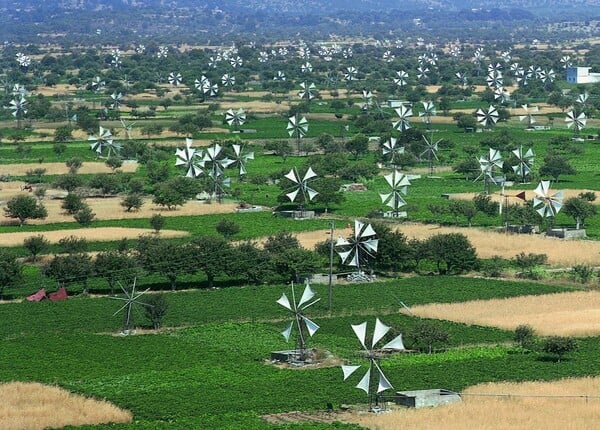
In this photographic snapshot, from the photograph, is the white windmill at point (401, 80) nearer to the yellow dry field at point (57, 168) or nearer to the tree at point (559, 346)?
the yellow dry field at point (57, 168)

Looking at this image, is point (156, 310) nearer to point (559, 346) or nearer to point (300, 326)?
point (300, 326)

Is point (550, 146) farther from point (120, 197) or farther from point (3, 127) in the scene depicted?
point (3, 127)

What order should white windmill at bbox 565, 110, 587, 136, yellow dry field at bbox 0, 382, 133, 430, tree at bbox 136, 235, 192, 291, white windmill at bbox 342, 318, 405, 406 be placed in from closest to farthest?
yellow dry field at bbox 0, 382, 133, 430, white windmill at bbox 342, 318, 405, 406, tree at bbox 136, 235, 192, 291, white windmill at bbox 565, 110, 587, 136

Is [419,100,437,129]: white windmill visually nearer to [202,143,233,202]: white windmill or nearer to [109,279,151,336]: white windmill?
[202,143,233,202]: white windmill

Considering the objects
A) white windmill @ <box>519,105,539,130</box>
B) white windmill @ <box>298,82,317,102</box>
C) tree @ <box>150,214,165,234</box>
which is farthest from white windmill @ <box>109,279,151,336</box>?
white windmill @ <box>298,82,317,102</box>

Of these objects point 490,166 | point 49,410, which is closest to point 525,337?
point 49,410

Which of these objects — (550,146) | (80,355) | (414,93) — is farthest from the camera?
(414,93)

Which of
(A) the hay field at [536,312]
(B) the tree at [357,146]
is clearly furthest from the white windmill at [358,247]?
(B) the tree at [357,146]

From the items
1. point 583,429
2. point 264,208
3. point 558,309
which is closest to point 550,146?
point 264,208
